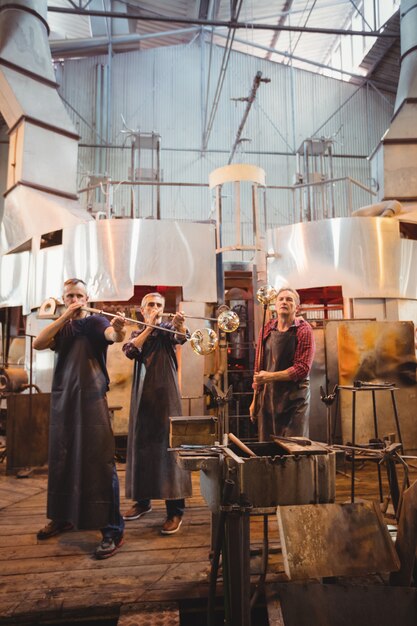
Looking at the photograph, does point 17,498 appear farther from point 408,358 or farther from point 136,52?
point 136,52

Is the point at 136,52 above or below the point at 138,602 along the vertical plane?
above

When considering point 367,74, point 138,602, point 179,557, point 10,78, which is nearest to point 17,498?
point 179,557

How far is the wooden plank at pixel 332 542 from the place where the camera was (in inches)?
80.0

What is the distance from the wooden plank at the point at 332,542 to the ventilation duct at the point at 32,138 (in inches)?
253

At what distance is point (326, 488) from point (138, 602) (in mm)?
1028

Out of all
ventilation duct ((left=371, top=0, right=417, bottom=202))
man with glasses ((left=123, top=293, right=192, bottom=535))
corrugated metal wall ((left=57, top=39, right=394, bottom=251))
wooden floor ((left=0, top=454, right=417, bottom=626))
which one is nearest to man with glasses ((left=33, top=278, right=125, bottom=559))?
wooden floor ((left=0, top=454, right=417, bottom=626))

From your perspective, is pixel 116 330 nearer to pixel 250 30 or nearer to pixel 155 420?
pixel 155 420

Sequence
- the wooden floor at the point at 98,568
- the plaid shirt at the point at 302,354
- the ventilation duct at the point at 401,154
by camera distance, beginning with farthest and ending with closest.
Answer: the ventilation duct at the point at 401,154, the plaid shirt at the point at 302,354, the wooden floor at the point at 98,568

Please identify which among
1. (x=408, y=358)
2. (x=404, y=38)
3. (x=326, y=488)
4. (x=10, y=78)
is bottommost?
(x=326, y=488)

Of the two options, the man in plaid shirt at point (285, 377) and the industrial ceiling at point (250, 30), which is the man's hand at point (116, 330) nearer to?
the man in plaid shirt at point (285, 377)

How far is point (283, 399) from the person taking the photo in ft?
11.0

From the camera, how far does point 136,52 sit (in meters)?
13.5

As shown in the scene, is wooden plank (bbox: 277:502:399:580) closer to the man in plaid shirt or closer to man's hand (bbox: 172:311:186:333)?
the man in plaid shirt

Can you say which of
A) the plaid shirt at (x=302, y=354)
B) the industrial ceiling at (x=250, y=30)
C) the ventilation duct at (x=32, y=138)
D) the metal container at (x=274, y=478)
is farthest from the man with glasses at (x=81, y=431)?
the industrial ceiling at (x=250, y=30)
